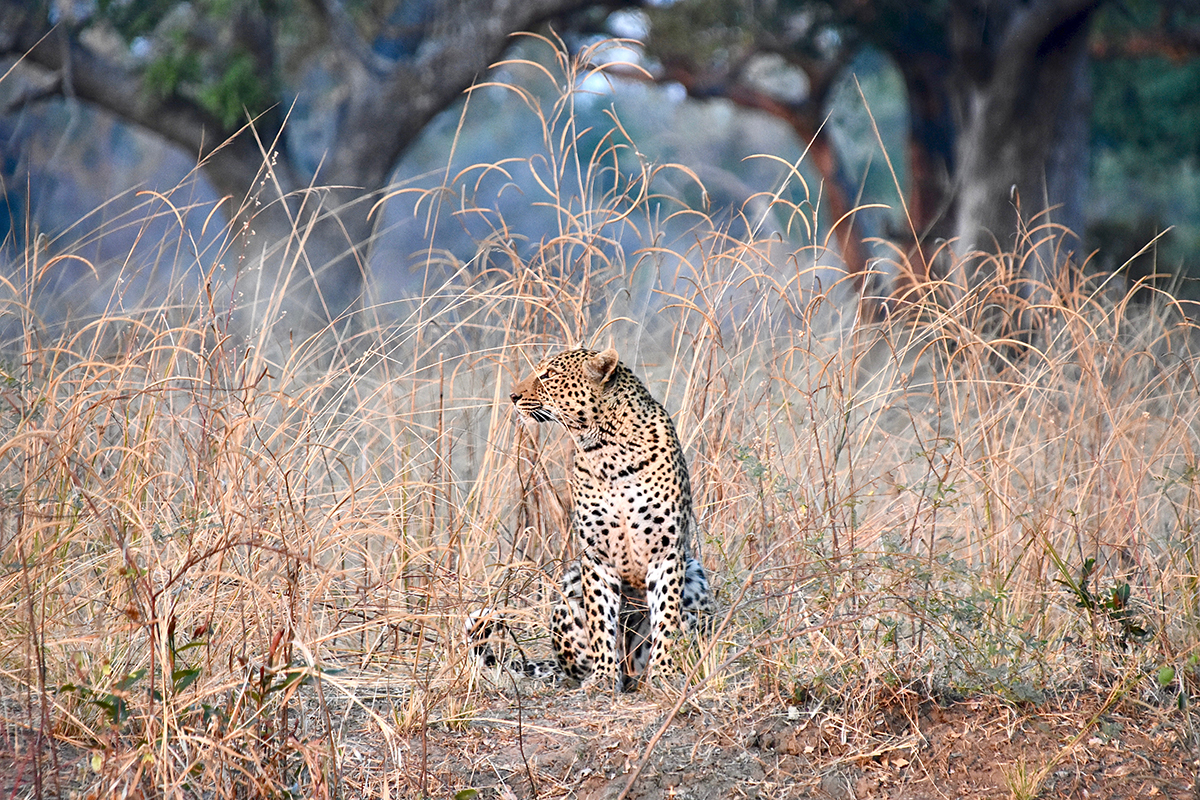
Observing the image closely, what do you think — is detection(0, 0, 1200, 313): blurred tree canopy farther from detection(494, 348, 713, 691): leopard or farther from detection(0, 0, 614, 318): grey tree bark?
detection(494, 348, 713, 691): leopard

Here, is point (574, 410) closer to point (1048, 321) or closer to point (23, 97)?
point (1048, 321)

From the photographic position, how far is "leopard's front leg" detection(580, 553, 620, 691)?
134 inches

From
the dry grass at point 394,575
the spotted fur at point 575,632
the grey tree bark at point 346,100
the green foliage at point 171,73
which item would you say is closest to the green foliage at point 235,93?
the green foliage at point 171,73

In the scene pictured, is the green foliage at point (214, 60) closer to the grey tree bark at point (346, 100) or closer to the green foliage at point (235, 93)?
the green foliage at point (235, 93)

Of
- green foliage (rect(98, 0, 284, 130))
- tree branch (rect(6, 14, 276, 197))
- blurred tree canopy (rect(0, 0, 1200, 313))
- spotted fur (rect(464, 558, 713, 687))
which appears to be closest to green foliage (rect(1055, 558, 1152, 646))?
spotted fur (rect(464, 558, 713, 687))

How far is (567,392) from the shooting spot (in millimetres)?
3453

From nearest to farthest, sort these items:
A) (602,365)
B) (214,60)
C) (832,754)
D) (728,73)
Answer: (832,754) → (602,365) → (214,60) → (728,73)

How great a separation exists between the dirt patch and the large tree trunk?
26.1 ft

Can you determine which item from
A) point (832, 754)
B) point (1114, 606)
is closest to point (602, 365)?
point (832, 754)

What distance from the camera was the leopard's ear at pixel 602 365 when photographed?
11.1ft

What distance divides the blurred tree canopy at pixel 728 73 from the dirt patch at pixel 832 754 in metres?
6.77

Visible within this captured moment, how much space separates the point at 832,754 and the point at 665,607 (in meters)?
0.69

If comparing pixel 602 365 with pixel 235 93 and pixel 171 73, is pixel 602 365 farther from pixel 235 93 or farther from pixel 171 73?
pixel 171 73

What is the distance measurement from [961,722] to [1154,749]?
19.2 inches
